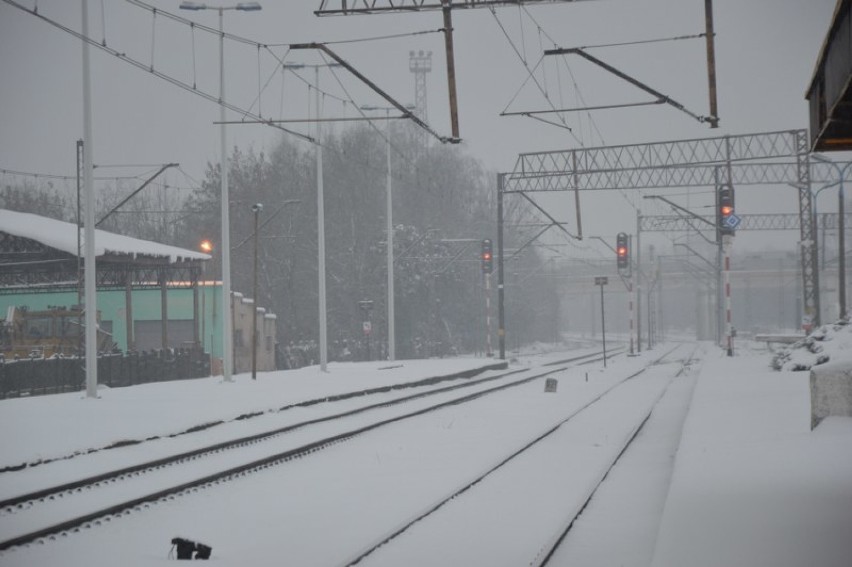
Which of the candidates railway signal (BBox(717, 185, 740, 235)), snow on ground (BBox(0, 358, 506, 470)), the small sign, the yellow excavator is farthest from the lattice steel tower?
snow on ground (BBox(0, 358, 506, 470))

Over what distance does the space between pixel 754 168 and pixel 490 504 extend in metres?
44.7

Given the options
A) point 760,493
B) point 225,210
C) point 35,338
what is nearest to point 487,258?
point 225,210

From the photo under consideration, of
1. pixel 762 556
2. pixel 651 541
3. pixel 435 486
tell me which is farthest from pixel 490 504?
pixel 762 556

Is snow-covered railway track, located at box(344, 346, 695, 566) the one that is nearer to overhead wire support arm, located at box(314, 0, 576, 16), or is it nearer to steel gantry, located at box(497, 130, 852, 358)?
overhead wire support arm, located at box(314, 0, 576, 16)

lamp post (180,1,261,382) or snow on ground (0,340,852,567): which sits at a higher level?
lamp post (180,1,261,382)

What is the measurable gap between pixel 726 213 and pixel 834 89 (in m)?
26.4

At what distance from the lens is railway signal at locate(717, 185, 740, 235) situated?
1393 inches

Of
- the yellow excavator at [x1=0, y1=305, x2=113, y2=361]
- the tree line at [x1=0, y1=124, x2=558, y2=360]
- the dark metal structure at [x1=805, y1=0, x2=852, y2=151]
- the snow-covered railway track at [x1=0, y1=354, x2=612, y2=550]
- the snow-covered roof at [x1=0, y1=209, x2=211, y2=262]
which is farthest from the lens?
the tree line at [x1=0, y1=124, x2=558, y2=360]

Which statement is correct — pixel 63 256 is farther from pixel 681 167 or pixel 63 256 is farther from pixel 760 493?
pixel 760 493

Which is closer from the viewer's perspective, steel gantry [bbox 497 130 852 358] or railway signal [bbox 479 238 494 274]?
steel gantry [bbox 497 130 852 358]

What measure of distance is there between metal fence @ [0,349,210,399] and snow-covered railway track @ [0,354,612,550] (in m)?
15.0

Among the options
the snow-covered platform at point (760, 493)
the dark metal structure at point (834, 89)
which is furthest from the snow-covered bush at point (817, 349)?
the dark metal structure at point (834, 89)

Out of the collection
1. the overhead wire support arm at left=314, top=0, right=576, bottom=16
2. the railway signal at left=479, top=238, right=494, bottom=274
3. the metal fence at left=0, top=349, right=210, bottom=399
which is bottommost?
the metal fence at left=0, top=349, right=210, bottom=399

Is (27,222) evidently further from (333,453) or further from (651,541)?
(651,541)
